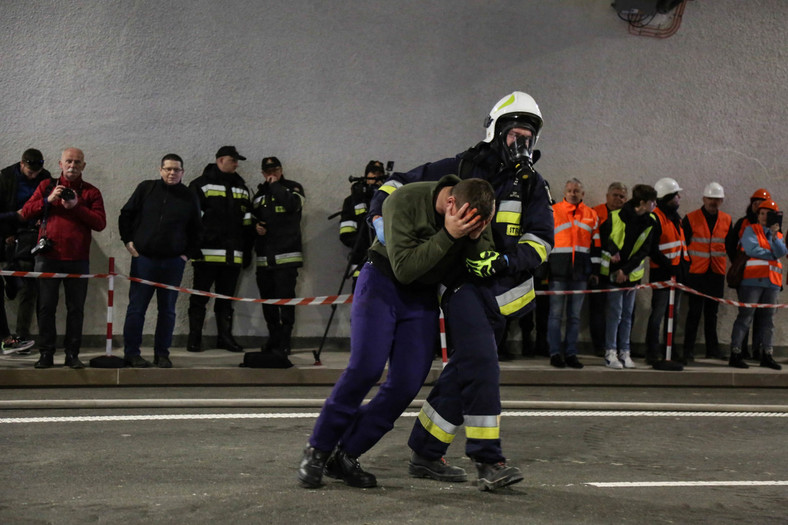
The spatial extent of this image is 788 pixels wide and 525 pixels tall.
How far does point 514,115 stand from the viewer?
5879 mm

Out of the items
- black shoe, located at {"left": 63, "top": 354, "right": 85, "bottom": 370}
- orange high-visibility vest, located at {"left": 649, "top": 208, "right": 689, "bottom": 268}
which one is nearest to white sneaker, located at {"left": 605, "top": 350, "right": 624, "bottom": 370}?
orange high-visibility vest, located at {"left": 649, "top": 208, "right": 689, "bottom": 268}

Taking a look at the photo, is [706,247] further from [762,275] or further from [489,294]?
[489,294]

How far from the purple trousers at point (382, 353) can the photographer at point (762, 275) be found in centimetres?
798

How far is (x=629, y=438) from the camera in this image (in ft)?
23.9

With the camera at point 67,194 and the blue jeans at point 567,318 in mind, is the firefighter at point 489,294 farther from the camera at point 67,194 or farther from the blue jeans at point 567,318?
the blue jeans at point 567,318

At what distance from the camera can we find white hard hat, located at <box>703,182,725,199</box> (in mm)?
12836

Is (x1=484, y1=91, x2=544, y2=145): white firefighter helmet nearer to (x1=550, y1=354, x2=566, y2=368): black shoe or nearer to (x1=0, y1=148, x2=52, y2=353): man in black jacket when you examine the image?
(x1=550, y1=354, x2=566, y2=368): black shoe

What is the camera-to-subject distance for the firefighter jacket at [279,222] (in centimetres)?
1145

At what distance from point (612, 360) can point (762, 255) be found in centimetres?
240

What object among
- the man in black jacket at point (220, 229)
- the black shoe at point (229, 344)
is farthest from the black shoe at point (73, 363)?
the black shoe at point (229, 344)

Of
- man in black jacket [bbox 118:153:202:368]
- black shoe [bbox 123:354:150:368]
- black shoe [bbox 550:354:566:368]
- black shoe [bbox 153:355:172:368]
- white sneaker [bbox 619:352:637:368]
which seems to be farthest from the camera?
white sneaker [bbox 619:352:637:368]

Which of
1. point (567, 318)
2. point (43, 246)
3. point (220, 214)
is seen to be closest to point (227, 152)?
point (220, 214)

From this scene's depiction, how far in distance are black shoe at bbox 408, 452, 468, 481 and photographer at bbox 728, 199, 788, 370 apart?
758cm

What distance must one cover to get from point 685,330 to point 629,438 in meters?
6.00
